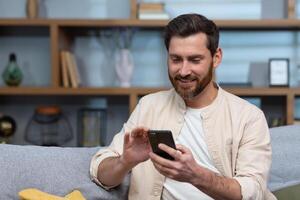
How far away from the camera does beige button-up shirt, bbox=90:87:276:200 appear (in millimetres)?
1574

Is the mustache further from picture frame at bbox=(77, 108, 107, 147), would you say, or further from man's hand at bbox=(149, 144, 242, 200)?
picture frame at bbox=(77, 108, 107, 147)

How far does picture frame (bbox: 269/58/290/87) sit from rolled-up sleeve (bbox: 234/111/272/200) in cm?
134

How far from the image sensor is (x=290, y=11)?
2910 mm

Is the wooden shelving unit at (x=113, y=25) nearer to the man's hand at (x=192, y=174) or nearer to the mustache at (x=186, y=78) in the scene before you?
the mustache at (x=186, y=78)

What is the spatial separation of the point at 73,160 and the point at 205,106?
1.60ft

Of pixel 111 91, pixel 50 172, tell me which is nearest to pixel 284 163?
pixel 50 172

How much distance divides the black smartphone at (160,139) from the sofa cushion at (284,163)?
0.65 metres

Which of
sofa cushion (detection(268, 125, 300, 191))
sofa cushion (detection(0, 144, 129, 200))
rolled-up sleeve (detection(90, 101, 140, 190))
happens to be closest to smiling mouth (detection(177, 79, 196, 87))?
rolled-up sleeve (detection(90, 101, 140, 190))

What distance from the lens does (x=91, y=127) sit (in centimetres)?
309

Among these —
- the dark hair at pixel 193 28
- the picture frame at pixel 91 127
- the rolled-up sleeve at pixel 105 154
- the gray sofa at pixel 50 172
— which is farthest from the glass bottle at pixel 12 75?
the dark hair at pixel 193 28

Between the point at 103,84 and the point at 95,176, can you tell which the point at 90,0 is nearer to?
the point at 103,84

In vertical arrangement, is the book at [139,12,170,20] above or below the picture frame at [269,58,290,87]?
above

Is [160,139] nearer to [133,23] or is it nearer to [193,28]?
[193,28]

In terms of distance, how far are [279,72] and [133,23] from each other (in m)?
0.88
